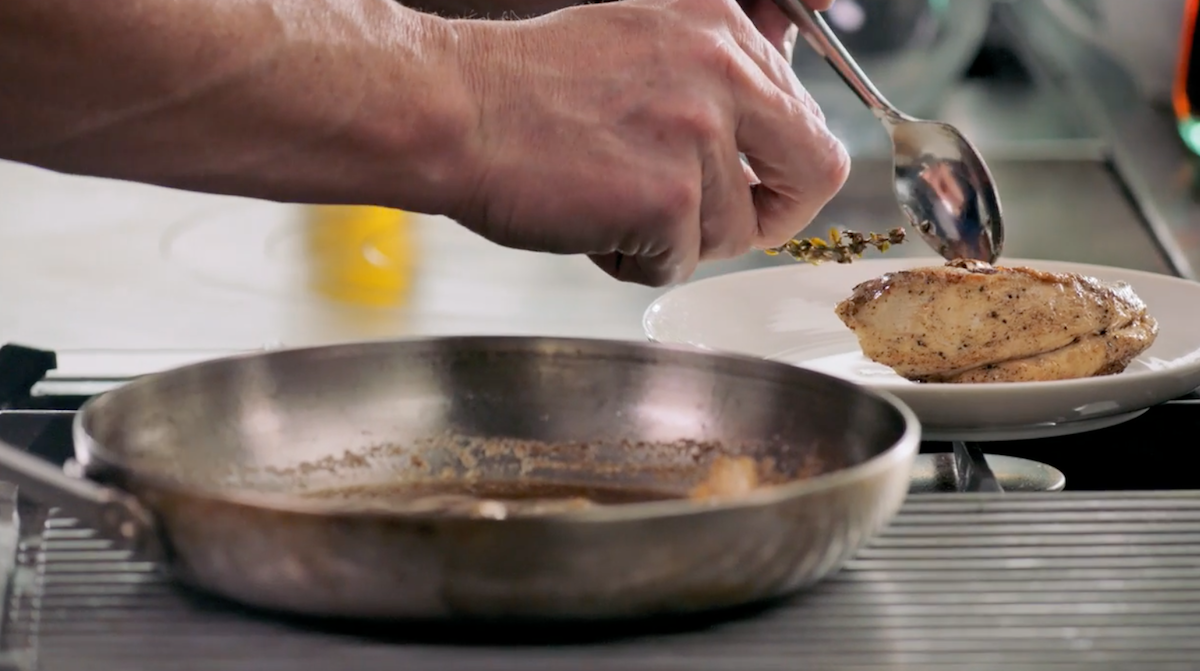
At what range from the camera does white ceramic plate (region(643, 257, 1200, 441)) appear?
851mm

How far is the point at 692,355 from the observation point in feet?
2.52

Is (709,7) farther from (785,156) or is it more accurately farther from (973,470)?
(973,470)

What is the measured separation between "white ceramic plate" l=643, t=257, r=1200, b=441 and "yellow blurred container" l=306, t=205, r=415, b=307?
39 cm

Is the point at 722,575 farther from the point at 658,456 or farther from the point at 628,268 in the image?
the point at 628,268

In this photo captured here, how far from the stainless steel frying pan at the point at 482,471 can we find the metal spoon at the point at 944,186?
18.3 inches

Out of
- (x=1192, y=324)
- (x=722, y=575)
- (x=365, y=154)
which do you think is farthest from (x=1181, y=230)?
(x=722, y=575)

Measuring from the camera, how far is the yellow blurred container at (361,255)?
1.45 metres

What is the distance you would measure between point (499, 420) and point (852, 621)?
24 centimetres

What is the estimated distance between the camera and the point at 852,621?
0.60 meters

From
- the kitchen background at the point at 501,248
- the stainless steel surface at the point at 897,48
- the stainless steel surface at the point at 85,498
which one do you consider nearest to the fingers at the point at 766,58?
the kitchen background at the point at 501,248

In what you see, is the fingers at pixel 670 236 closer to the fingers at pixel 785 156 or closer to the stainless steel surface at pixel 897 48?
the fingers at pixel 785 156

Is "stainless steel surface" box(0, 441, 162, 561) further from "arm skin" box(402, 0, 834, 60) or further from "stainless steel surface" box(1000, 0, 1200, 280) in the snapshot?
"stainless steel surface" box(1000, 0, 1200, 280)

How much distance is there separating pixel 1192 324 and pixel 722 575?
0.66 meters

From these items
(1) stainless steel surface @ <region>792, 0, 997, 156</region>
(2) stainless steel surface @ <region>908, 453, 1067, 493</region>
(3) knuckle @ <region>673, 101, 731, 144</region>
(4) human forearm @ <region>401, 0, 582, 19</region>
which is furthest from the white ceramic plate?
(1) stainless steel surface @ <region>792, 0, 997, 156</region>
